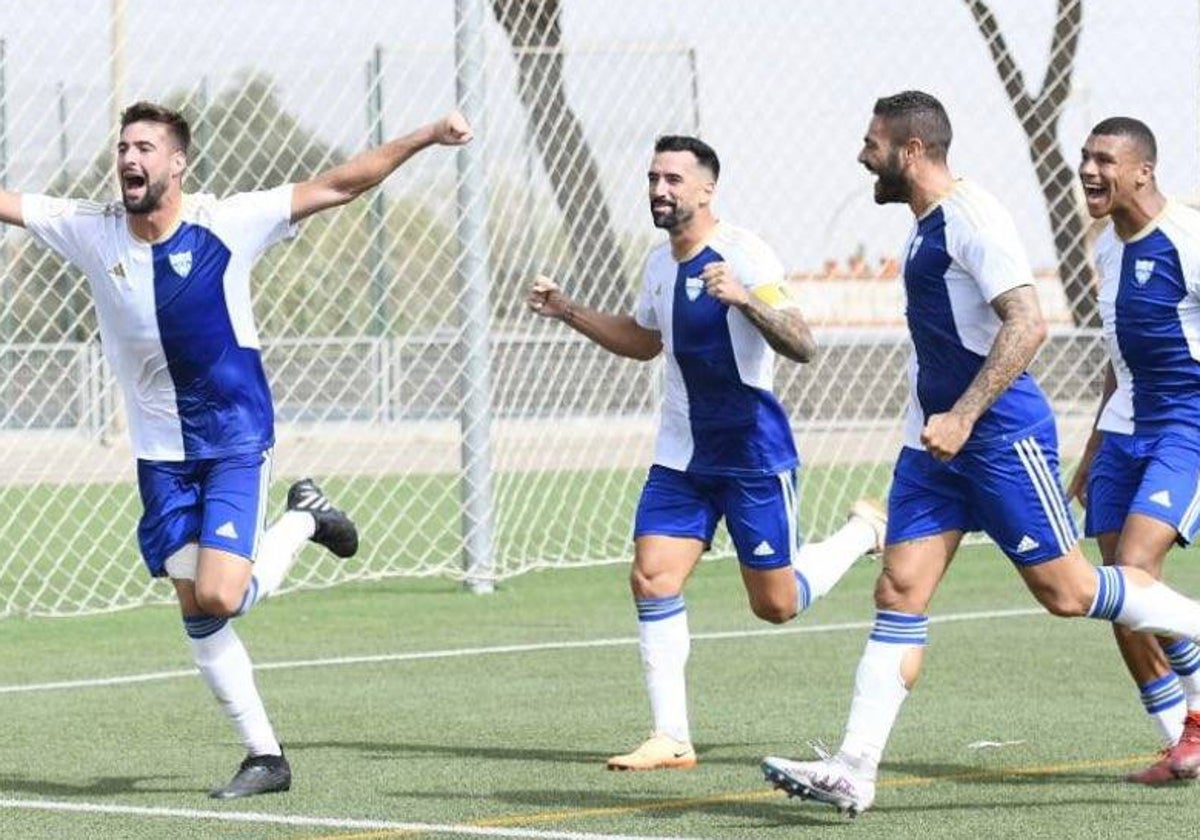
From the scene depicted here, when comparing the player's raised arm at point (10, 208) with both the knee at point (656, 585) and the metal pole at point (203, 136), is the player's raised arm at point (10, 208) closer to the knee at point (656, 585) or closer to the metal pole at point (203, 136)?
the knee at point (656, 585)

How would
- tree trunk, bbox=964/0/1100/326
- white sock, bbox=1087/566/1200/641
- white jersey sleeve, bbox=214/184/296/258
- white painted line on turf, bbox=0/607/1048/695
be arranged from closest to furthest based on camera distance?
white sock, bbox=1087/566/1200/641
white jersey sleeve, bbox=214/184/296/258
white painted line on turf, bbox=0/607/1048/695
tree trunk, bbox=964/0/1100/326

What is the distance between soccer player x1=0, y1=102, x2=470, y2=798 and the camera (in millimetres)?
9086

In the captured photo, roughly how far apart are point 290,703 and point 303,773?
2.03 metres

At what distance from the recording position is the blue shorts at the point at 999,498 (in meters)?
8.45

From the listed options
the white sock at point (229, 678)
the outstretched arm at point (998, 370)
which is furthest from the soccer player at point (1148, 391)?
the white sock at point (229, 678)

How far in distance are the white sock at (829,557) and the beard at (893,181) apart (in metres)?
2.08

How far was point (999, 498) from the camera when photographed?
8453mm

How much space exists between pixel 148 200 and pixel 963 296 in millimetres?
2673

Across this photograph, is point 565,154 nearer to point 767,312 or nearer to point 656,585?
point 656,585

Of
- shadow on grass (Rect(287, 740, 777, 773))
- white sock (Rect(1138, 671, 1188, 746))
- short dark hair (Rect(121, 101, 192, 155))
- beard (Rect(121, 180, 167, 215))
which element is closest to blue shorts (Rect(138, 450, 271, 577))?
beard (Rect(121, 180, 167, 215))

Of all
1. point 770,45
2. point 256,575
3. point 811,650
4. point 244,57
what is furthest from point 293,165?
point 256,575

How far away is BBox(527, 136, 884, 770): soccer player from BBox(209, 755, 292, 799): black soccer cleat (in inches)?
53.6

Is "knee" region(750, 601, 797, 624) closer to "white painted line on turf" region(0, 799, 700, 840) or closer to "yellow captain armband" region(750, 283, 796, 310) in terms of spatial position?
"yellow captain armband" region(750, 283, 796, 310)

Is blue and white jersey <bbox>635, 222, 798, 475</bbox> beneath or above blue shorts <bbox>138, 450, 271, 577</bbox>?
above
